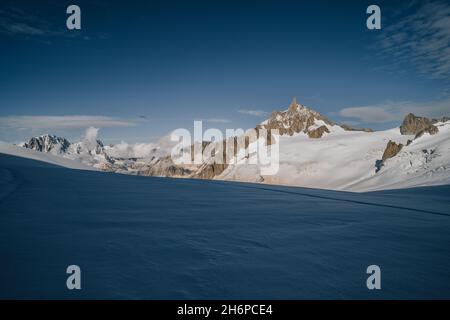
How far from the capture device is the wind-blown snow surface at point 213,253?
9.57 feet

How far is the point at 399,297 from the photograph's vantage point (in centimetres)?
290

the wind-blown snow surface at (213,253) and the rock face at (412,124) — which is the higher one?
the rock face at (412,124)

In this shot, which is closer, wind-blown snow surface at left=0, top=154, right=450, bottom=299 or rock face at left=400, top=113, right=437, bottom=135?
wind-blown snow surface at left=0, top=154, right=450, bottom=299

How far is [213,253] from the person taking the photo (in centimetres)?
391

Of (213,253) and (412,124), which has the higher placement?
(412,124)

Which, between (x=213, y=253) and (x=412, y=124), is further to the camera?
(x=412, y=124)

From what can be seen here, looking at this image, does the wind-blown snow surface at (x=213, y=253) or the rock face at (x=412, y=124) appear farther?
the rock face at (x=412, y=124)

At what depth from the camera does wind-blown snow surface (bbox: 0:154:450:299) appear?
2918mm

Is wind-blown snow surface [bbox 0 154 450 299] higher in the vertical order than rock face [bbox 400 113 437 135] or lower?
lower
